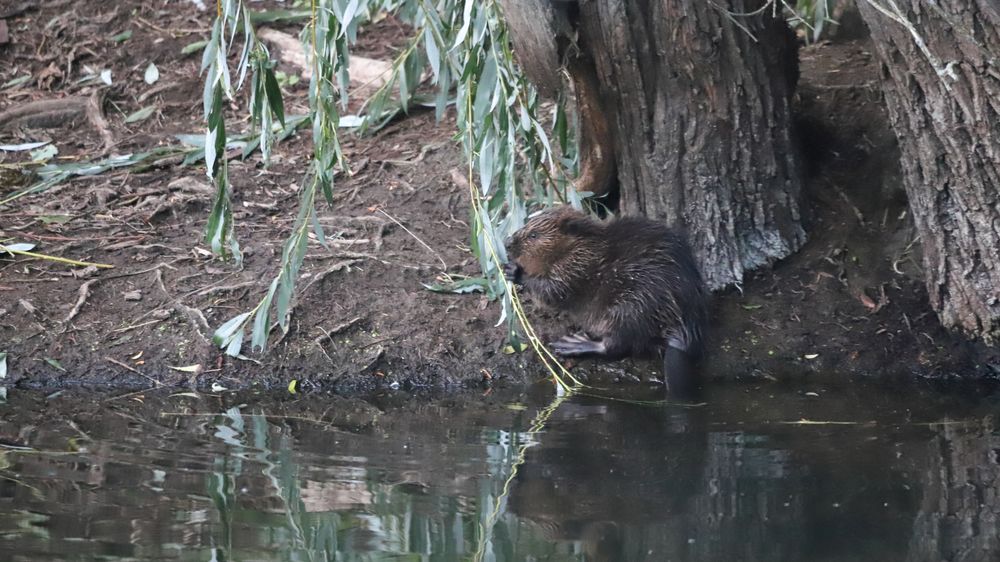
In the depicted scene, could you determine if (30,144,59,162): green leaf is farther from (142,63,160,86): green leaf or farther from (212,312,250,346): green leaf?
(212,312,250,346): green leaf

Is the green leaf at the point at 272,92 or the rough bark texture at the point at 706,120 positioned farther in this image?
the rough bark texture at the point at 706,120

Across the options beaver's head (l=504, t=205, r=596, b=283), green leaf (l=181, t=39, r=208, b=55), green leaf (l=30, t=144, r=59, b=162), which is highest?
green leaf (l=181, t=39, r=208, b=55)

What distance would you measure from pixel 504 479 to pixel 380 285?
165 cm

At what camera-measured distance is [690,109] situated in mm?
4270

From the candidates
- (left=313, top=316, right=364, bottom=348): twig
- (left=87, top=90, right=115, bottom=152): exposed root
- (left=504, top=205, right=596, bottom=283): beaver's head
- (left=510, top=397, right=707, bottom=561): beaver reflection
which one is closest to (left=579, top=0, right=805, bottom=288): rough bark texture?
(left=504, top=205, right=596, bottom=283): beaver's head

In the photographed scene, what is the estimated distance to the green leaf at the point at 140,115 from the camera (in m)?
6.09

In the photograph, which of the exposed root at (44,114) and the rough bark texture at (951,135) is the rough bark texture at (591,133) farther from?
the exposed root at (44,114)

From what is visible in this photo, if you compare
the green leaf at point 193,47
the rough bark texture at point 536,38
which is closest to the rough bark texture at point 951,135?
the rough bark texture at point 536,38

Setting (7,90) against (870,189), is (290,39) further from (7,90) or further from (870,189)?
(870,189)

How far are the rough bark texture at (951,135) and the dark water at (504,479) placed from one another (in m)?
0.39

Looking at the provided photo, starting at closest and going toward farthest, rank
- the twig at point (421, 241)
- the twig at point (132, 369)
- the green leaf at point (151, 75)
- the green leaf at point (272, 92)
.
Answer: the green leaf at point (272, 92)
the twig at point (132, 369)
the twig at point (421, 241)
the green leaf at point (151, 75)

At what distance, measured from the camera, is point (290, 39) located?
663 centimetres

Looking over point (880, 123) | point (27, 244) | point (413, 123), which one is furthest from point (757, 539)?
point (413, 123)

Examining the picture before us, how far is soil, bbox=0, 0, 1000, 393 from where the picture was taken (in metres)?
4.18
